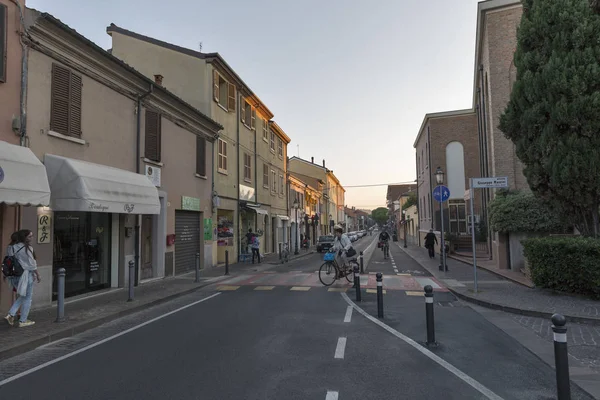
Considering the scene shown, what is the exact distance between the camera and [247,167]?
2375 centimetres

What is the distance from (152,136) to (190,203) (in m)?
3.51

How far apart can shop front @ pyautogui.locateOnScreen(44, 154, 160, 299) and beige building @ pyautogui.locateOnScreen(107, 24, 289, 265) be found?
669 cm

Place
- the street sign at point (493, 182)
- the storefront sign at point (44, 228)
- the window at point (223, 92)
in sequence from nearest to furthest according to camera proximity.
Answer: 1. the storefront sign at point (44, 228)
2. the street sign at point (493, 182)
3. the window at point (223, 92)

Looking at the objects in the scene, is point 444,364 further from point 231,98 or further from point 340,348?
point 231,98

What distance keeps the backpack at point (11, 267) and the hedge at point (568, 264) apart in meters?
10.9

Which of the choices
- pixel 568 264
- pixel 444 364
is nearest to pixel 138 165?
pixel 444 364

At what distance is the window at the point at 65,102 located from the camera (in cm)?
955

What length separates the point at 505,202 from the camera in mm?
14688

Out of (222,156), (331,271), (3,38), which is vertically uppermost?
(3,38)

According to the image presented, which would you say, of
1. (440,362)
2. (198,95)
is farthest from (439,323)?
(198,95)

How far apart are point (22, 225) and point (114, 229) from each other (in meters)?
3.31

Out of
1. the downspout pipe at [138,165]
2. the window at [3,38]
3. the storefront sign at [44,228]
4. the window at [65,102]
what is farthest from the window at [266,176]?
the window at [3,38]

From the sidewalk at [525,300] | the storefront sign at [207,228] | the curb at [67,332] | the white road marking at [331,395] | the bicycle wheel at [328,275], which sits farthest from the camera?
the storefront sign at [207,228]

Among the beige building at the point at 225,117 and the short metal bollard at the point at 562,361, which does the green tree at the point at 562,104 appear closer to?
the short metal bollard at the point at 562,361
